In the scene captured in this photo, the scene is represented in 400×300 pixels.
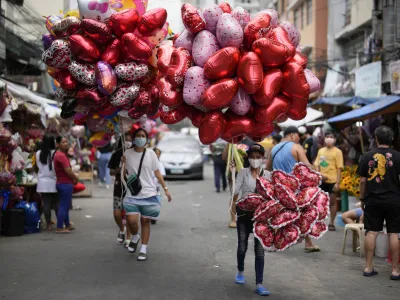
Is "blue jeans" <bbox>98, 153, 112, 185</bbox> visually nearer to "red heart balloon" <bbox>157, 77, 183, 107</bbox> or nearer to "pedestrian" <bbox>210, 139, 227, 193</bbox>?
"pedestrian" <bbox>210, 139, 227, 193</bbox>

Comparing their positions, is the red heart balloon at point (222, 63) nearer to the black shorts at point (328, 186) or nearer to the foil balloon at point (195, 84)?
the foil balloon at point (195, 84)

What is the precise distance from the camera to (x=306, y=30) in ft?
98.4

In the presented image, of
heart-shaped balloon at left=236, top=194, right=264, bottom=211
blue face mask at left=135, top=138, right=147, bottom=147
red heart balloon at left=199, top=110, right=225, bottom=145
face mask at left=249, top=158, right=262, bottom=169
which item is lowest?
heart-shaped balloon at left=236, top=194, right=264, bottom=211

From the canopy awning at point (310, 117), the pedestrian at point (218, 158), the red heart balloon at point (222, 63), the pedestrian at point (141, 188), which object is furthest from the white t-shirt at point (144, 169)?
the canopy awning at point (310, 117)

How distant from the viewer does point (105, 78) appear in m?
6.38

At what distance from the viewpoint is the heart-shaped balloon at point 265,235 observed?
559 cm

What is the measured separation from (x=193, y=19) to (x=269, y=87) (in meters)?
1.03

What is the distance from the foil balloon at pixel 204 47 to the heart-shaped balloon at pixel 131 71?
134 centimetres

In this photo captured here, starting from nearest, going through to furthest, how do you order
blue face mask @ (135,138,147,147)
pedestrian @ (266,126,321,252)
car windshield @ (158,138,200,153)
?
1. blue face mask @ (135,138,147,147)
2. pedestrian @ (266,126,321,252)
3. car windshield @ (158,138,200,153)

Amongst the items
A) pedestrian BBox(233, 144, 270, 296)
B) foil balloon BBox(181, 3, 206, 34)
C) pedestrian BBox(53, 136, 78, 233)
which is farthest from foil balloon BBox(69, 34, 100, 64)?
pedestrian BBox(53, 136, 78, 233)

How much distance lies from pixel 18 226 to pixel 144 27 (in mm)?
4908

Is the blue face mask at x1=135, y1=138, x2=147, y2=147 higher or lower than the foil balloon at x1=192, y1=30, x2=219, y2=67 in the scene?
lower

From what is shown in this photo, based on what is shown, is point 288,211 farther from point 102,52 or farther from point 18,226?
point 18,226

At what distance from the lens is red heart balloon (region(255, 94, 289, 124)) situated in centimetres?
536
